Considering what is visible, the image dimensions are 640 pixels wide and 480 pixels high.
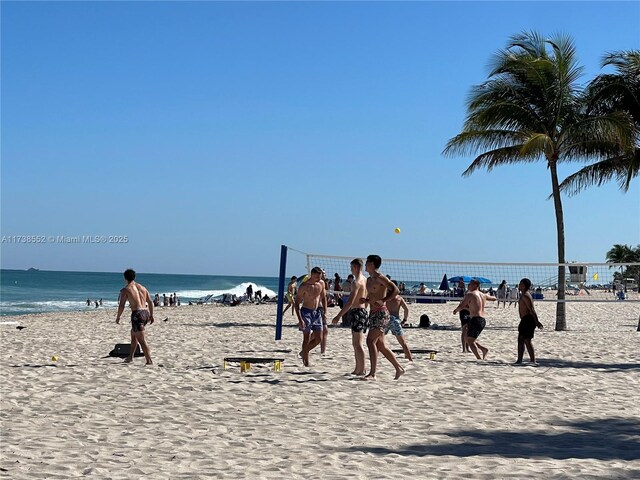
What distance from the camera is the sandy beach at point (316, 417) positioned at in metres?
4.82

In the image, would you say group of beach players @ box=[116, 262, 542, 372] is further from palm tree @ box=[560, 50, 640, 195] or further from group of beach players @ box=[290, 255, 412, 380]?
palm tree @ box=[560, 50, 640, 195]

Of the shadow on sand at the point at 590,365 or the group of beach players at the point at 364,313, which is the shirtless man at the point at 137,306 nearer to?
the group of beach players at the point at 364,313

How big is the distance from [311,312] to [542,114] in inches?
442

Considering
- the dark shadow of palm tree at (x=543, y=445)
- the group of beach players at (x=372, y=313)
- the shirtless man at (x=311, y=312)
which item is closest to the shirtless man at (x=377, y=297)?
the group of beach players at (x=372, y=313)

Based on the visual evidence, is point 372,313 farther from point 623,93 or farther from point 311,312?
point 623,93

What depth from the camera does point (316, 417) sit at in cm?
649

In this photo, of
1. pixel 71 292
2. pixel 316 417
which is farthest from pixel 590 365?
A: pixel 71 292

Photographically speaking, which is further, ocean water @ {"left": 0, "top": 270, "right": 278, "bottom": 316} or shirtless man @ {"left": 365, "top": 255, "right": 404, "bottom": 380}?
ocean water @ {"left": 0, "top": 270, "right": 278, "bottom": 316}

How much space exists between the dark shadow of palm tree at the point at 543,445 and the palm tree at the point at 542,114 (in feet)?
41.5

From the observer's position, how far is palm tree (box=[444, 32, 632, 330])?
1828 centimetres

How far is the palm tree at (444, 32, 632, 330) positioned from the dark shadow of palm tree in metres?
12.7

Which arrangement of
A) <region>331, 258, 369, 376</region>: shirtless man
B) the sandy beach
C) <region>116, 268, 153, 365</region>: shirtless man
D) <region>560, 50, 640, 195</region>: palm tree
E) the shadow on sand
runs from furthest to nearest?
<region>560, 50, 640, 195</region>: palm tree, the shadow on sand, <region>116, 268, 153, 365</region>: shirtless man, <region>331, 258, 369, 376</region>: shirtless man, the sandy beach

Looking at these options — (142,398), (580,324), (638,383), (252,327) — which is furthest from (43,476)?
(580,324)

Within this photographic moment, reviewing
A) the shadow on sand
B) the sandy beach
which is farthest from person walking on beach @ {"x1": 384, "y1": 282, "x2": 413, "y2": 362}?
the shadow on sand
